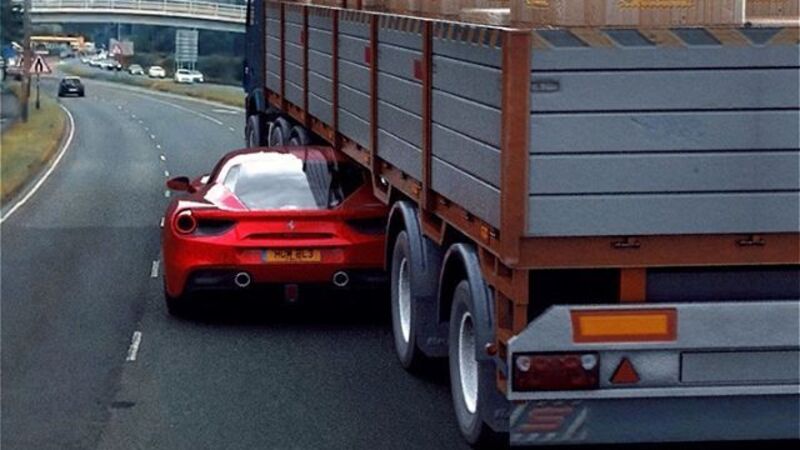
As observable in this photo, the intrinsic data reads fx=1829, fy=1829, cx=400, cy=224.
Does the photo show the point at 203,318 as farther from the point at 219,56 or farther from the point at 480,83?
the point at 219,56

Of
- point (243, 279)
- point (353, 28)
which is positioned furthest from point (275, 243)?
point (353, 28)

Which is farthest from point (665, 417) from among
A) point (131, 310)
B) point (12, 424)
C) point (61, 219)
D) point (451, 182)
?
point (61, 219)

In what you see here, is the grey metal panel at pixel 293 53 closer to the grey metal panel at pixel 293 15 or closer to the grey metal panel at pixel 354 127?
the grey metal panel at pixel 293 15

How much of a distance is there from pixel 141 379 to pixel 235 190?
2.68 m

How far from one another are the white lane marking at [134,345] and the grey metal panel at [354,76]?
242 centimetres

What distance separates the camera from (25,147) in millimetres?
39250

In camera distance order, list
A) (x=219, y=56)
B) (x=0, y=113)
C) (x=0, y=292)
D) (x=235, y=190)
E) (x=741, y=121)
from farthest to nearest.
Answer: (x=219, y=56)
(x=0, y=113)
(x=0, y=292)
(x=235, y=190)
(x=741, y=121)

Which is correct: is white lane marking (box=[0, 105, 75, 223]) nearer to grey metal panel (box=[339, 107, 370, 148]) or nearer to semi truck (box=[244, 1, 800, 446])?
grey metal panel (box=[339, 107, 370, 148])

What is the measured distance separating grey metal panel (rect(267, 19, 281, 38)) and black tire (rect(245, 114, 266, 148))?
2.48 m

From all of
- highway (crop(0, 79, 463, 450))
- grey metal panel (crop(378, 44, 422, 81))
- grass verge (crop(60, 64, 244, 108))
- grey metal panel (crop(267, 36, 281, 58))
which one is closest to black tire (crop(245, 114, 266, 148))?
grey metal panel (crop(267, 36, 281, 58))

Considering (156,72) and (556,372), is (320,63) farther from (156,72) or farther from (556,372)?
(156,72)

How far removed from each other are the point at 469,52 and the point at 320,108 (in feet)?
24.3

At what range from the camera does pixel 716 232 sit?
8.20 m

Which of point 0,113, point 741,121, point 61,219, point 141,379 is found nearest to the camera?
point 741,121
